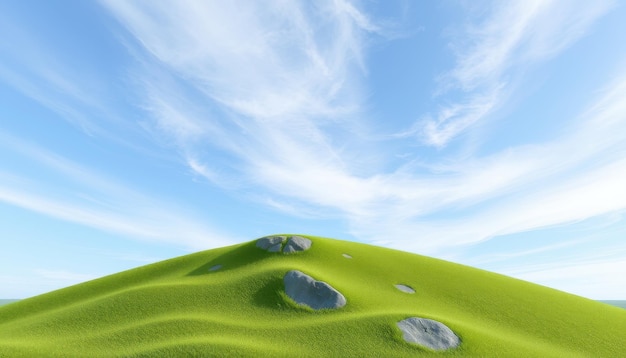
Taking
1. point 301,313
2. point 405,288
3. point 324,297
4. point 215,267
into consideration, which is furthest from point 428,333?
point 215,267

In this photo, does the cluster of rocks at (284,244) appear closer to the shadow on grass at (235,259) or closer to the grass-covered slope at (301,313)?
the shadow on grass at (235,259)

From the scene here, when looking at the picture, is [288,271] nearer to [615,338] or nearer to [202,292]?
[202,292]

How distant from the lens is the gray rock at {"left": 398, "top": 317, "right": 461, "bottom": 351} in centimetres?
2267

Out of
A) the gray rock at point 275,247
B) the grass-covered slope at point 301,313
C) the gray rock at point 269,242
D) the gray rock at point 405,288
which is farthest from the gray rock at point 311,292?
the gray rock at point 269,242

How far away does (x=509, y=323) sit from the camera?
3055cm

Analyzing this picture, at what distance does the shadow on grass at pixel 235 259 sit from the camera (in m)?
39.3

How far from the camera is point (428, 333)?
23562 mm

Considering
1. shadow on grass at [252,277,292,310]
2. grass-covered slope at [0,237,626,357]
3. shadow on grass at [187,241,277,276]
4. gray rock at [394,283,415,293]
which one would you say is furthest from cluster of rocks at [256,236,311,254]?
gray rock at [394,283,415,293]

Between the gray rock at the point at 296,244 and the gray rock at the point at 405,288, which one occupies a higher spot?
the gray rock at the point at 296,244

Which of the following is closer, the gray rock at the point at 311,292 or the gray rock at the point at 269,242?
the gray rock at the point at 311,292

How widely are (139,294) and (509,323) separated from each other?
30.2 meters

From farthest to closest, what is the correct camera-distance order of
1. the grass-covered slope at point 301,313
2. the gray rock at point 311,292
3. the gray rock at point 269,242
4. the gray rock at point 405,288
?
the gray rock at point 269,242
the gray rock at point 405,288
the gray rock at point 311,292
the grass-covered slope at point 301,313

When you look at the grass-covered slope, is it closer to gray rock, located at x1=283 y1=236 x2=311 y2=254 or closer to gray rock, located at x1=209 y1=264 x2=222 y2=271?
gray rock, located at x1=209 y1=264 x2=222 y2=271

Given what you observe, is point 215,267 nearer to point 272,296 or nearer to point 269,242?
point 269,242
